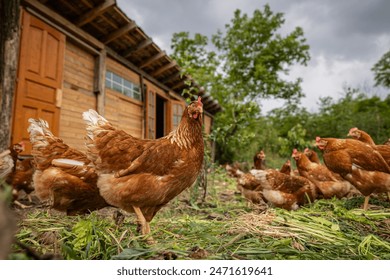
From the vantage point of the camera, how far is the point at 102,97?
14.7ft

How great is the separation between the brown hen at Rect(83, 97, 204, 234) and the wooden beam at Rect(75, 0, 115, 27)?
2854 millimetres

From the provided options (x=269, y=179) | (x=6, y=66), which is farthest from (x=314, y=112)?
(x=6, y=66)

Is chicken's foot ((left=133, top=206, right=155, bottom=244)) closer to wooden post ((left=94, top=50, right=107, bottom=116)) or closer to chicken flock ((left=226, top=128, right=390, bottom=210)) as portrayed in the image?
chicken flock ((left=226, top=128, right=390, bottom=210))

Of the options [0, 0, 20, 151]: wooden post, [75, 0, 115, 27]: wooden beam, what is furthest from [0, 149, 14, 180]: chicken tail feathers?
[75, 0, 115, 27]: wooden beam

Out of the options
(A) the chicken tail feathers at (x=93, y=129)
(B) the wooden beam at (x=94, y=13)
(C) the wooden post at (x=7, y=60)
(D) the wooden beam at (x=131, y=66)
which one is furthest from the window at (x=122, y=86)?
(A) the chicken tail feathers at (x=93, y=129)

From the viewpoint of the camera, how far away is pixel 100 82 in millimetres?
4426

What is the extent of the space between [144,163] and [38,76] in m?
2.78

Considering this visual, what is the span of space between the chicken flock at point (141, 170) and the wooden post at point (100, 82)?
1604 millimetres

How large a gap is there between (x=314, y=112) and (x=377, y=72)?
9.92 m

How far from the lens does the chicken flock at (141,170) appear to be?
152 centimetres

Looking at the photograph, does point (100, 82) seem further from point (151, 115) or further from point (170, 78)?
point (170, 78)

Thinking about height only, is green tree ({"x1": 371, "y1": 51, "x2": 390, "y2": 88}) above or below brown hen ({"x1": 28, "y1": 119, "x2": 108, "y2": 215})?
above

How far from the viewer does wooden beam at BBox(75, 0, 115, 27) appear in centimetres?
367

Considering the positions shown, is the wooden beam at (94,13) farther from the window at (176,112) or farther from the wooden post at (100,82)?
the window at (176,112)
